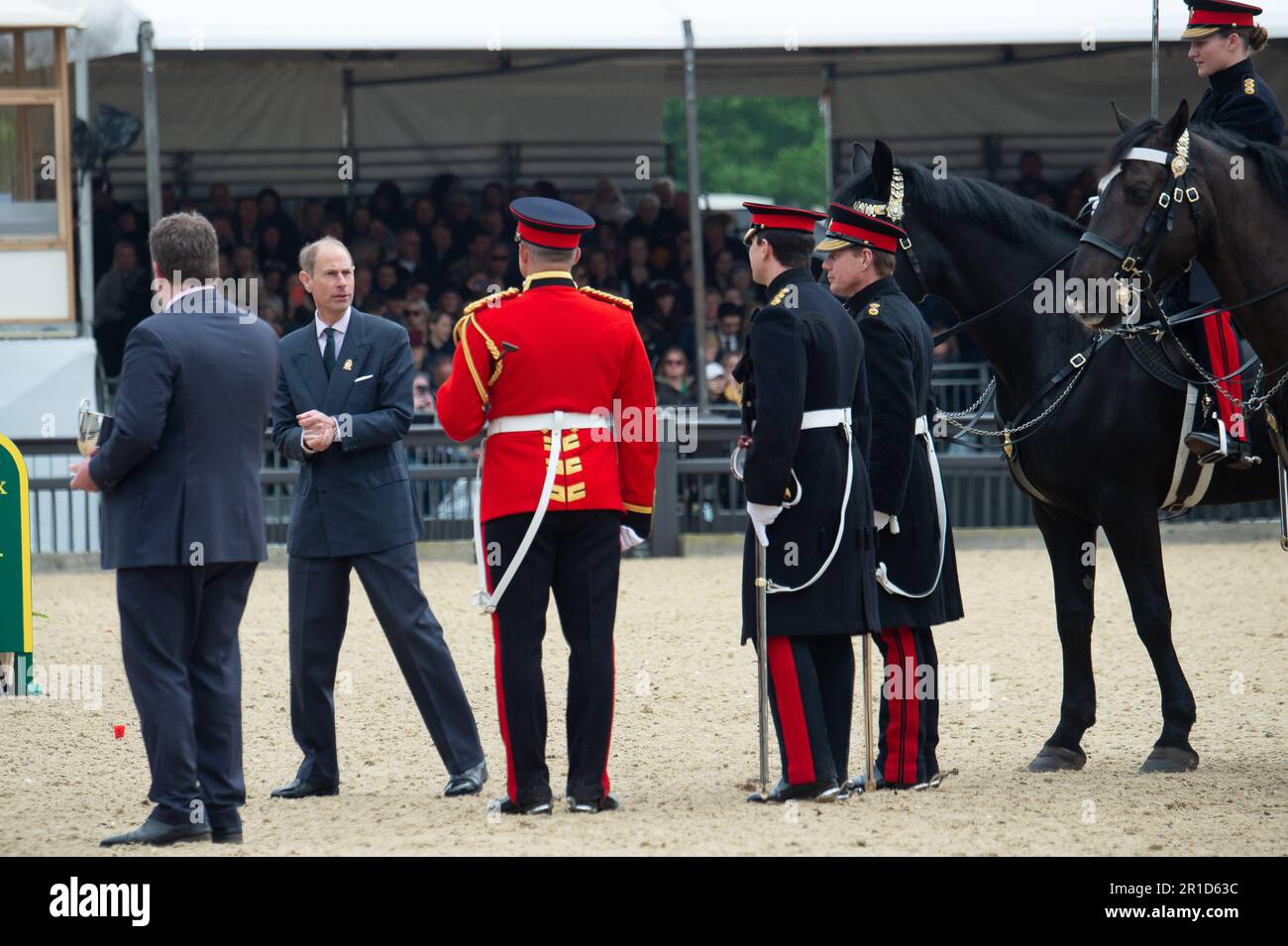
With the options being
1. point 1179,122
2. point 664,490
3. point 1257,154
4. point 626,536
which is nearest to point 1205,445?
point 1257,154

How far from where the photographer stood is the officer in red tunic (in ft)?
18.3

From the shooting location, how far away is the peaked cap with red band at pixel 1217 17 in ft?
21.9

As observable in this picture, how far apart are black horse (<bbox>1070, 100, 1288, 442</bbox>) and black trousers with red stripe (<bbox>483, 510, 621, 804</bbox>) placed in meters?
1.80

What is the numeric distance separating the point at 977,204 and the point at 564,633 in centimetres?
226

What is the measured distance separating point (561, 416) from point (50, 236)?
964 cm

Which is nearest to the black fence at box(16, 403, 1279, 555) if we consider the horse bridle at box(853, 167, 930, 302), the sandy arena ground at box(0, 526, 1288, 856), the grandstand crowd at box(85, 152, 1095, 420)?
the grandstand crowd at box(85, 152, 1095, 420)

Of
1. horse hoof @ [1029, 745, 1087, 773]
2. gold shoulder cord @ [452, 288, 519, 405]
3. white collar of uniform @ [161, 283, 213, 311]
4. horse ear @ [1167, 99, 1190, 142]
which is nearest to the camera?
white collar of uniform @ [161, 283, 213, 311]

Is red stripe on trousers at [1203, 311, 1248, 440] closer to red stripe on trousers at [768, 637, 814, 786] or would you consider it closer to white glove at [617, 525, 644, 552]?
red stripe on trousers at [768, 637, 814, 786]

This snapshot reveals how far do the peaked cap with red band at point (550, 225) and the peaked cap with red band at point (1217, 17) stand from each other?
2586 millimetres

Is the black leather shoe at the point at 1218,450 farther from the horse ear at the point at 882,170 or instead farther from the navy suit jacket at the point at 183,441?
the navy suit jacket at the point at 183,441

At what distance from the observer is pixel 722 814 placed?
222 inches

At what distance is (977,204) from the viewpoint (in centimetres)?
659

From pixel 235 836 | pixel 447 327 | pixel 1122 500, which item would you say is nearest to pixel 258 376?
pixel 235 836

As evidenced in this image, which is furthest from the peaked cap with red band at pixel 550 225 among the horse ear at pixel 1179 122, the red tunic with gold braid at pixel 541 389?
the horse ear at pixel 1179 122
